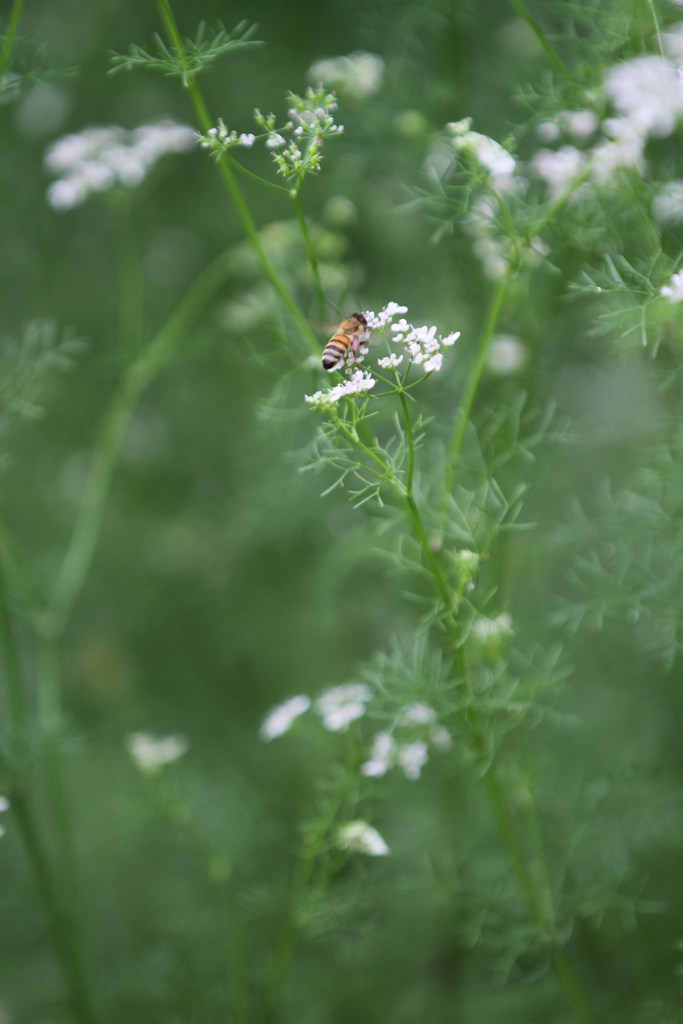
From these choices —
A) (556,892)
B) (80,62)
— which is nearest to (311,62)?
(80,62)

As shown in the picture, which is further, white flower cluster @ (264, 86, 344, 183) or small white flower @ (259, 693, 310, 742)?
small white flower @ (259, 693, 310, 742)

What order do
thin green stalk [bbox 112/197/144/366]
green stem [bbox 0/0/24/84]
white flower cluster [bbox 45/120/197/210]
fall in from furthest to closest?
thin green stalk [bbox 112/197/144/366] < white flower cluster [bbox 45/120/197/210] < green stem [bbox 0/0/24/84]

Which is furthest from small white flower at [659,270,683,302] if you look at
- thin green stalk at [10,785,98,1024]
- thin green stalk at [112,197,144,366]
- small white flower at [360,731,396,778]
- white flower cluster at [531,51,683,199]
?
thin green stalk at [112,197,144,366]

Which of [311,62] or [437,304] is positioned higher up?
[311,62]

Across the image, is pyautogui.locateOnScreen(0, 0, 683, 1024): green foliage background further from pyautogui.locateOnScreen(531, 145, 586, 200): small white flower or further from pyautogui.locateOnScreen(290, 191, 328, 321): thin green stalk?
pyautogui.locateOnScreen(290, 191, 328, 321): thin green stalk

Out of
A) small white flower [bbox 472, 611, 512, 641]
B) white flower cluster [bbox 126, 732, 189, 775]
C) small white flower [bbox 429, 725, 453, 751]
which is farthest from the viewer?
white flower cluster [bbox 126, 732, 189, 775]

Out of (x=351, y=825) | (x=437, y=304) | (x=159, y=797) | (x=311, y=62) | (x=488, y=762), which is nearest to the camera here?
(x=488, y=762)

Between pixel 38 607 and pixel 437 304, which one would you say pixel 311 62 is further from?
pixel 38 607
